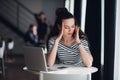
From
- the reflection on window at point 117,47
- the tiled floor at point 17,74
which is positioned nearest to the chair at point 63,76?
the reflection on window at point 117,47

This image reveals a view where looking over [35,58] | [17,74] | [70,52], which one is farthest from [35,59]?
[17,74]

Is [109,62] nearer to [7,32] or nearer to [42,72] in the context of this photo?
[42,72]

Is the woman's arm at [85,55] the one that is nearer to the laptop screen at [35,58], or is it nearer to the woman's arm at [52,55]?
the woman's arm at [52,55]

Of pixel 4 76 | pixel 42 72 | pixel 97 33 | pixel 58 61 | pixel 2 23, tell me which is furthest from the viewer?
pixel 2 23

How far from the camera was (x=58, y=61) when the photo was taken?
3.25m

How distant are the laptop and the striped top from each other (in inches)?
10.0

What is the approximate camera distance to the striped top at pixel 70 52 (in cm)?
306

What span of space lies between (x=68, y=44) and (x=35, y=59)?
1.72 ft

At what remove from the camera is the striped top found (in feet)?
10.0

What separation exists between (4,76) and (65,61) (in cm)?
349

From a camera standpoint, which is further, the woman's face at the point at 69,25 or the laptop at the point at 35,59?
the woman's face at the point at 69,25

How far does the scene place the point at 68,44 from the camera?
311 centimetres

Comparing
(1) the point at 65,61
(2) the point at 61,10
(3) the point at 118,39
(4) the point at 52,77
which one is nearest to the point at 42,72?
(4) the point at 52,77

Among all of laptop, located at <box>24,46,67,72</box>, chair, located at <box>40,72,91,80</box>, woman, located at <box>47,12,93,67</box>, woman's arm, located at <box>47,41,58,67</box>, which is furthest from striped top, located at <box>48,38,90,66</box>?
chair, located at <box>40,72,91,80</box>
